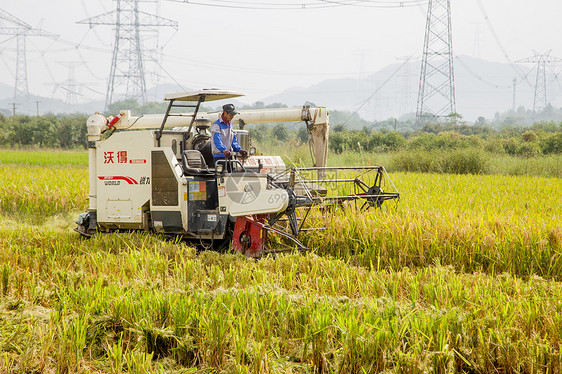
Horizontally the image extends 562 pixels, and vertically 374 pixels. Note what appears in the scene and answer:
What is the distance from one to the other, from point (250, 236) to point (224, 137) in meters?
1.82

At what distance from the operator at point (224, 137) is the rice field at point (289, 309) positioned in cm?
168

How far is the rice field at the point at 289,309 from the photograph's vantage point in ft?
12.3

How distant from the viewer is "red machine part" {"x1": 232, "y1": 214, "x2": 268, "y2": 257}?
7.20 meters

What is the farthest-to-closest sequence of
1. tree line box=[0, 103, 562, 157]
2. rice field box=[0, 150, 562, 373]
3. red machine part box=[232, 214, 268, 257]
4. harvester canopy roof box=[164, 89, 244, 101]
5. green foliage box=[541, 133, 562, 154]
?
tree line box=[0, 103, 562, 157]
green foliage box=[541, 133, 562, 154]
harvester canopy roof box=[164, 89, 244, 101]
red machine part box=[232, 214, 268, 257]
rice field box=[0, 150, 562, 373]

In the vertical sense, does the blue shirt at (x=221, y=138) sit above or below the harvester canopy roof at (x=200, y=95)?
below

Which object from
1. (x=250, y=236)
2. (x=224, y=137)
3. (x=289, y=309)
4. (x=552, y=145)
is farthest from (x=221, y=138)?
(x=552, y=145)

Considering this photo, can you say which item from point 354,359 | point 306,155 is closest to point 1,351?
point 354,359

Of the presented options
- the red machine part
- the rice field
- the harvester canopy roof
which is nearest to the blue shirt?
the harvester canopy roof

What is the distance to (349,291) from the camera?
16.7 ft

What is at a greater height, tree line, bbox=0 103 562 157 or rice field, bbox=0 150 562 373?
tree line, bbox=0 103 562 157

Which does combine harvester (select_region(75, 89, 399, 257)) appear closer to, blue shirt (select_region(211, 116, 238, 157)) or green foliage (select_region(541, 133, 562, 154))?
blue shirt (select_region(211, 116, 238, 157))

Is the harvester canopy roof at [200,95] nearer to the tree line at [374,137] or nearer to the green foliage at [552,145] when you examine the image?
the tree line at [374,137]

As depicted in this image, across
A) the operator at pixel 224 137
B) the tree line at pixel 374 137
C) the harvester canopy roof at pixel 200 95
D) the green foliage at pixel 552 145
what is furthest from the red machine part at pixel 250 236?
the green foliage at pixel 552 145

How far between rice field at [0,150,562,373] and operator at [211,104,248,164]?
1.68 meters
